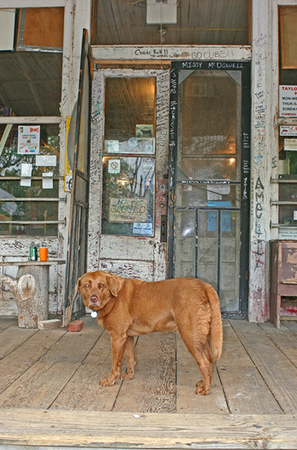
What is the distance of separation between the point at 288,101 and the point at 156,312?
3420 millimetres

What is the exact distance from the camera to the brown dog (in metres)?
2.21

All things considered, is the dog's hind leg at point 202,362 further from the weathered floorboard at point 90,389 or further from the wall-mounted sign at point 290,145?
the wall-mounted sign at point 290,145

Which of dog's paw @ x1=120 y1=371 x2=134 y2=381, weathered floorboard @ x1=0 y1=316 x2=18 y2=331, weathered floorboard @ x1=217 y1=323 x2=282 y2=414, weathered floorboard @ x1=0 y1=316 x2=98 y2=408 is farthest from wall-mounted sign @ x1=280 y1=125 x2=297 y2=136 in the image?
weathered floorboard @ x1=0 y1=316 x2=18 y2=331

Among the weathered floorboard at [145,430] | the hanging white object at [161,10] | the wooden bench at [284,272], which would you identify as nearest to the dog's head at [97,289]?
the weathered floorboard at [145,430]

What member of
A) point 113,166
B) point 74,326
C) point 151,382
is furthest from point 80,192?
point 151,382

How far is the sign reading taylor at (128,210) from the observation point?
14.8 feet

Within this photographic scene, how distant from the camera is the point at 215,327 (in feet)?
7.26

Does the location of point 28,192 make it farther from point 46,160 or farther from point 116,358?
point 116,358

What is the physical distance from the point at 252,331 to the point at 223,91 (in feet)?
9.75

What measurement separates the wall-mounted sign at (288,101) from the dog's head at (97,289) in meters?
3.30

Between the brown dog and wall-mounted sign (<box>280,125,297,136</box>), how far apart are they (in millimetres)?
2877

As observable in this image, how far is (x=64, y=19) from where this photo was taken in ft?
15.1

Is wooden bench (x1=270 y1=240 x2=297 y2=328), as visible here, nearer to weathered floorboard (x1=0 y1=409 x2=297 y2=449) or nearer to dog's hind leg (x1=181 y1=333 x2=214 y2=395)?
dog's hind leg (x1=181 y1=333 x2=214 y2=395)

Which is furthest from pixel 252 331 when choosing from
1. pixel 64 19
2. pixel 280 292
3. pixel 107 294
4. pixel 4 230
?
pixel 64 19
